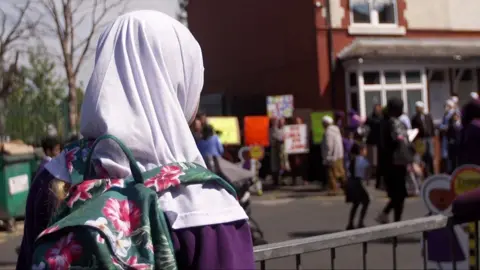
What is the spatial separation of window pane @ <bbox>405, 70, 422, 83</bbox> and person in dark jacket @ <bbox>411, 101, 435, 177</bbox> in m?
5.00

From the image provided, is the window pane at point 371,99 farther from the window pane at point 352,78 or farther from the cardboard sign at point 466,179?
the cardboard sign at point 466,179

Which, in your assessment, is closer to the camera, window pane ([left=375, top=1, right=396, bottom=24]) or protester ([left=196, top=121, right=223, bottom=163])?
protester ([left=196, top=121, right=223, bottom=163])

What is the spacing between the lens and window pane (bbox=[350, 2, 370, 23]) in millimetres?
21359

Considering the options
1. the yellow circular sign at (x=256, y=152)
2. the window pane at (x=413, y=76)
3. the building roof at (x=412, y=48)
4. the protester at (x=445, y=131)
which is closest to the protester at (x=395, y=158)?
the protester at (x=445, y=131)

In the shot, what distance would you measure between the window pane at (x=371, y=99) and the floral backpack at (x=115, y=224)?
19.4 metres

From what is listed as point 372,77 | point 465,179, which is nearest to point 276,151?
point 372,77

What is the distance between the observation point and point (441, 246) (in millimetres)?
4574

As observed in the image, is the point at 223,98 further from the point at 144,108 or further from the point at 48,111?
the point at 144,108

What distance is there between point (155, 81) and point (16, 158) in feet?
36.5

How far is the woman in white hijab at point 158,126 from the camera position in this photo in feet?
4.89

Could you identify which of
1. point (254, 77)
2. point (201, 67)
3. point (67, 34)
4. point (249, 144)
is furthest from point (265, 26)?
point (201, 67)

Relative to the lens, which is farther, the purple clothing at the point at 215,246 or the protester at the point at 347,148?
the protester at the point at 347,148

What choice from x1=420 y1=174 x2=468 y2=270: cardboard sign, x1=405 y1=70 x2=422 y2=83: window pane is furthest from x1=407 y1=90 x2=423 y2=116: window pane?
x1=420 y1=174 x2=468 y2=270: cardboard sign

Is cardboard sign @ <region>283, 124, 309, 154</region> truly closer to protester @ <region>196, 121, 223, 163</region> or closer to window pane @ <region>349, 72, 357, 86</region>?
window pane @ <region>349, 72, 357, 86</region>
